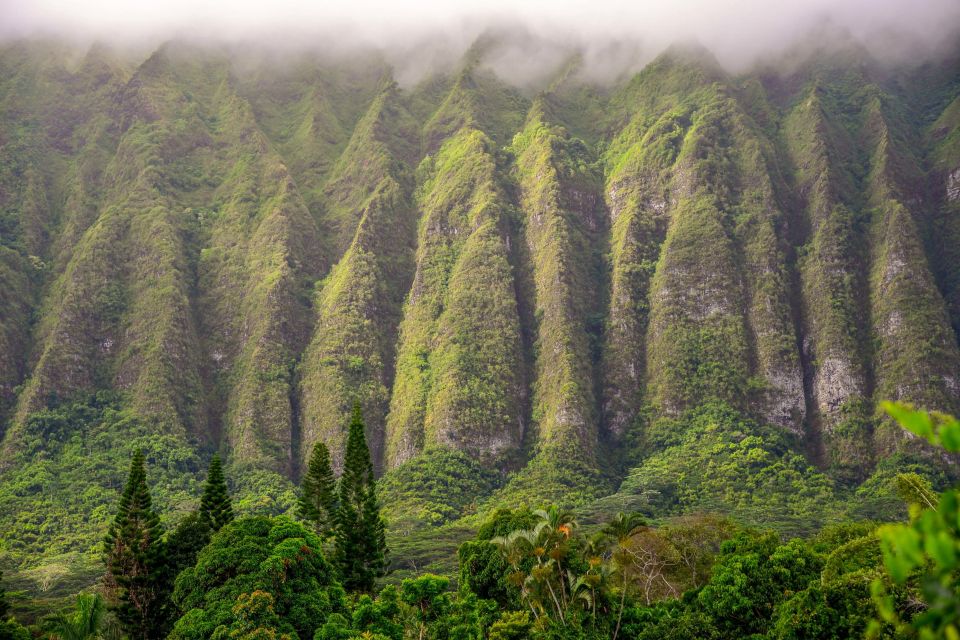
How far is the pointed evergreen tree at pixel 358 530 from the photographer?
6481 cm

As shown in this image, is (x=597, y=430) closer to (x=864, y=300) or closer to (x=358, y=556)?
(x=864, y=300)

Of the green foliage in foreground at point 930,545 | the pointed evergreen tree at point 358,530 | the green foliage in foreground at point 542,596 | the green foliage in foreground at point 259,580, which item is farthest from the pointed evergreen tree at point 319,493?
the green foliage in foreground at point 930,545

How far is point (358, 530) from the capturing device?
65375 mm

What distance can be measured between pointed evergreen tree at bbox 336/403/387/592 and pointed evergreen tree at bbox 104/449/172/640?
12.7 meters

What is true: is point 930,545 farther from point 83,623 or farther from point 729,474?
point 729,474

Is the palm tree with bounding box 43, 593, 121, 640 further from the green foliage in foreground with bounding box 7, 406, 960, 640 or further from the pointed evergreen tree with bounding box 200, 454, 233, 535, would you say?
the pointed evergreen tree with bounding box 200, 454, 233, 535

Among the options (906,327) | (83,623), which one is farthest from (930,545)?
(906,327)

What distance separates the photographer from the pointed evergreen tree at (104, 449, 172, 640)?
186 feet

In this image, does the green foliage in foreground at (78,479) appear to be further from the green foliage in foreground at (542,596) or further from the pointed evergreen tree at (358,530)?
the green foliage in foreground at (542,596)

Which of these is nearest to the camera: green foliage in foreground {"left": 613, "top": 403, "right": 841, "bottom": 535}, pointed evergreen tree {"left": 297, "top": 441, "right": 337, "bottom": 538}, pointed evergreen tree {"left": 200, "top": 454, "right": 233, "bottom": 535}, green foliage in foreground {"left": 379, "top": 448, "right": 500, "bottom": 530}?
pointed evergreen tree {"left": 200, "top": 454, "right": 233, "bottom": 535}

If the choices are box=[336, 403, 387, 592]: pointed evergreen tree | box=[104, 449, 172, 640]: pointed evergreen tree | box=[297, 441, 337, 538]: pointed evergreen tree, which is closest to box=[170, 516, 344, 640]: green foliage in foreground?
box=[104, 449, 172, 640]: pointed evergreen tree

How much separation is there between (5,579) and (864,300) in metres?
169

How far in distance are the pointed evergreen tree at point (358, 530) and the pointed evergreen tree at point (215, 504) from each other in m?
8.64

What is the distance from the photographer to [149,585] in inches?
2281
